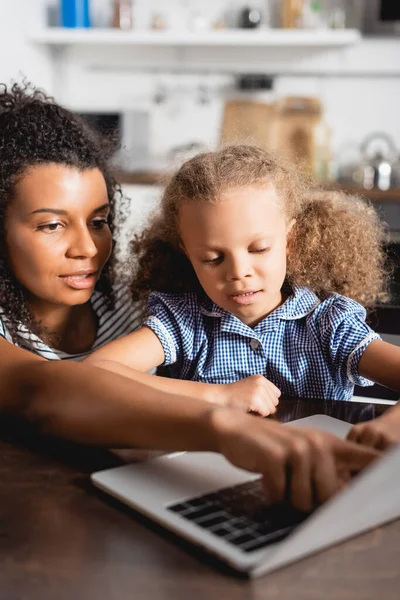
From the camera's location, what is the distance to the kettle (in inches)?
138

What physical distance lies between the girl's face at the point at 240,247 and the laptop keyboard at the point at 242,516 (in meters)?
0.48

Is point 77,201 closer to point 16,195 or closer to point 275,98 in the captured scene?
point 16,195

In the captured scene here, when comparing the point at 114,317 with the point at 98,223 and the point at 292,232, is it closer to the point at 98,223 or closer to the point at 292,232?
the point at 98,223

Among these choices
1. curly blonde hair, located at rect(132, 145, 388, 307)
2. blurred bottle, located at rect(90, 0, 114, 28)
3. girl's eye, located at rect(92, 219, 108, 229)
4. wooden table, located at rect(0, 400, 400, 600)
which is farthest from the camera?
blurred bottle, located at rect(90, 0, 114, 28)

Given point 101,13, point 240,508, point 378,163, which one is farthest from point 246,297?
point 101,13

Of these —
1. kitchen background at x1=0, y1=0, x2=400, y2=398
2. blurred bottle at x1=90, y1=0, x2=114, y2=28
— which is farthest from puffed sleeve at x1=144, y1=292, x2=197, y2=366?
blurred bottle at x1=90, y1=0, x2=114, y2=28

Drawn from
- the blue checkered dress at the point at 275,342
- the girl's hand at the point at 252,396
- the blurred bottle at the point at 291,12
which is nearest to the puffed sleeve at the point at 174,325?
the blue checkered dress at the point at 275,342

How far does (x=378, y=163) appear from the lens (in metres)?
3.54

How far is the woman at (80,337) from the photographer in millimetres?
597

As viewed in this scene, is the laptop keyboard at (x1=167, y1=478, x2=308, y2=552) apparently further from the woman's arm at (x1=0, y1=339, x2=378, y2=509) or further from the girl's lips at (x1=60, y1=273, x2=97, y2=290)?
the girl's lips at (x1=60, y1=273, x2=97, y2=290)

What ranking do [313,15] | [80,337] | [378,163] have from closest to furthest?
[80,337] → [378,163] → [313,15]

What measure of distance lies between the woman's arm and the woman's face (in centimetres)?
27

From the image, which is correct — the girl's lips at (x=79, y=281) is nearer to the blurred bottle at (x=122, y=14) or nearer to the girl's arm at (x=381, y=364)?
the girl's arm at (x=381, y=364)

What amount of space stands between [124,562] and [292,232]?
773 millimetres
